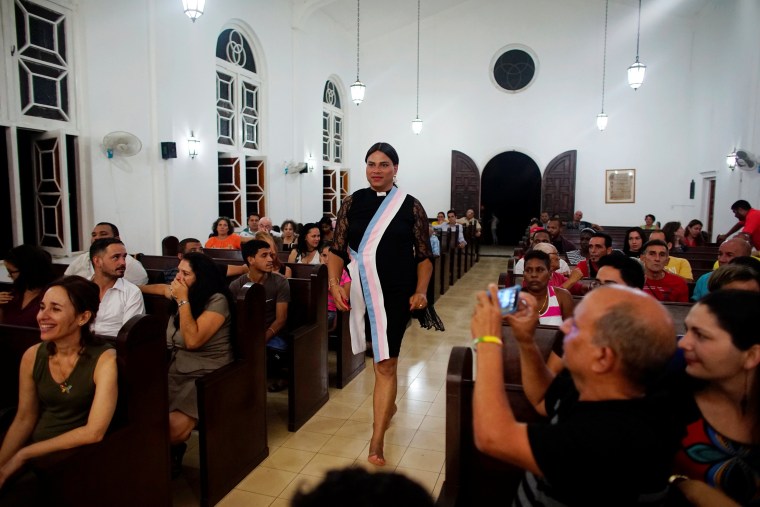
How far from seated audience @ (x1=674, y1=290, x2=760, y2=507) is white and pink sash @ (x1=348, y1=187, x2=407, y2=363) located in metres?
1.65

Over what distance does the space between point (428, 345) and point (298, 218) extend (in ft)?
21.0

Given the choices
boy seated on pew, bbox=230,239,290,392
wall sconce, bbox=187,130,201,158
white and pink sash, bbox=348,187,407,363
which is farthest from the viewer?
wall sconce, bbox=187,130,201,158

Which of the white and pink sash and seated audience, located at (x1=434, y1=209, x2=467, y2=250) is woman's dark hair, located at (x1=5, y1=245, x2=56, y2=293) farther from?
seated audience, located at (x1=434, y1=209, x2=467, y2=250)

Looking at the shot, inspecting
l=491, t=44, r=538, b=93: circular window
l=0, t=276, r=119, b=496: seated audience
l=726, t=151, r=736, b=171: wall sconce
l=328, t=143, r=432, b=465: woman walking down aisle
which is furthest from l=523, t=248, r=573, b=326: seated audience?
l=491, t=44, r=538, b=93: circular window

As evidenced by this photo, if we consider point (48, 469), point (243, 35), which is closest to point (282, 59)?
point (243, 35)

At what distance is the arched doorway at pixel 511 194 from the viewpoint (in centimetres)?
1458

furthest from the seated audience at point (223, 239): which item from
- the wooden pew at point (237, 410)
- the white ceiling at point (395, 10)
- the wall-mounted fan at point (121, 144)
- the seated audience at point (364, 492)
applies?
the seated audience at point (364, 492)

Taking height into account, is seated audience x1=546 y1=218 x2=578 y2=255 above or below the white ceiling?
below

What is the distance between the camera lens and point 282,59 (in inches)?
412

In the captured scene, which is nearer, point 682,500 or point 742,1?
point 682,500

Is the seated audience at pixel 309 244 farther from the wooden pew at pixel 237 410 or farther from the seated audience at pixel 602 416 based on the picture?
the seated audience at pixel 602 416

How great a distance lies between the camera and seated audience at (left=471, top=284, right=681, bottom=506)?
1.11 metres

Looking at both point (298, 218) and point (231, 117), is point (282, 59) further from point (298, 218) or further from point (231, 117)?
point (298, 218)

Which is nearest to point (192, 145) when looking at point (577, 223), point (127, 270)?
point (127, 270)
